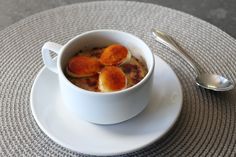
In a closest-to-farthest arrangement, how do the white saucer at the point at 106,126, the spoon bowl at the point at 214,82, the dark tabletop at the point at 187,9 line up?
the white saucer at the point at 106,126 < the spoon bowl at the point at 214,82 < the dark tabletop at the point at 187,9

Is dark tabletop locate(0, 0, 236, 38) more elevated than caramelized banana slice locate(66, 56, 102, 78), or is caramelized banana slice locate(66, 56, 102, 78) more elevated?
caramelized banana slice locate(66, 56, 102, 78)

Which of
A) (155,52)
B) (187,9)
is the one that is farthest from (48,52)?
(187,9)

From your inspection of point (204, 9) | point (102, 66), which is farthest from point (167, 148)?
point (204, 9)

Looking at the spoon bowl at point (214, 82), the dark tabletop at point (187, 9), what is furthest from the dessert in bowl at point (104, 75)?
the dark tabletop at point (187, 9)

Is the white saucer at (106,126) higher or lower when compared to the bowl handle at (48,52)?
lower

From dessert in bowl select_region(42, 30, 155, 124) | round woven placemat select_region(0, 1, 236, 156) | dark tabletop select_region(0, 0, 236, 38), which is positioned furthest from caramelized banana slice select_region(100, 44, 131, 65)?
dark tabletop select_region(0, 0, 236, 38)

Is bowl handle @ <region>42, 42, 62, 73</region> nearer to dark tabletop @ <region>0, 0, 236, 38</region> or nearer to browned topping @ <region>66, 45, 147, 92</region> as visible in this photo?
browned topping @ <region>66, 45, 147, 92</region>

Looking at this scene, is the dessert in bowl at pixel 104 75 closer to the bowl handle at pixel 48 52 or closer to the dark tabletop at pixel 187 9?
the bowl handle at pixel 48 52
